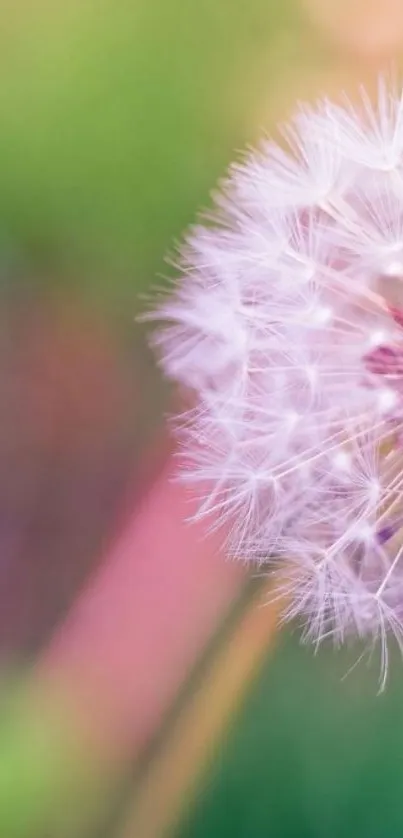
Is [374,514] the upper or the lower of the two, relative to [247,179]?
lower

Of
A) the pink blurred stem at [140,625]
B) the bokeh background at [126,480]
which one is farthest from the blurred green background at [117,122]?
the pink blurred stem at [140,625]

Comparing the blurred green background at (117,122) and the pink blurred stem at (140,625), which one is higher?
the blurred green background at (117,122)

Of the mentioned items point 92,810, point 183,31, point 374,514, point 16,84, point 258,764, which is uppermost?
point 183,31

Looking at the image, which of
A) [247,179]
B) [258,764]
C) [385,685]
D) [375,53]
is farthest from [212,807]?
[375,53]

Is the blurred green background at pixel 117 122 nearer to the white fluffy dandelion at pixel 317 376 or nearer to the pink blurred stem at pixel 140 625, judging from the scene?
the white fluffy dandelion at pixel 317 376

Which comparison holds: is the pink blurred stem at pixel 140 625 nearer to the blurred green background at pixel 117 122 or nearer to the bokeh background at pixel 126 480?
the bokeh background at pixel 126 480

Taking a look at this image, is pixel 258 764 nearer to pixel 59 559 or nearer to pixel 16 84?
pixel 59 559

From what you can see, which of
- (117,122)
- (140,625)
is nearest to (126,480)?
(140,625)

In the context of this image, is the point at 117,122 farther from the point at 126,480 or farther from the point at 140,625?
the point at 140,625
